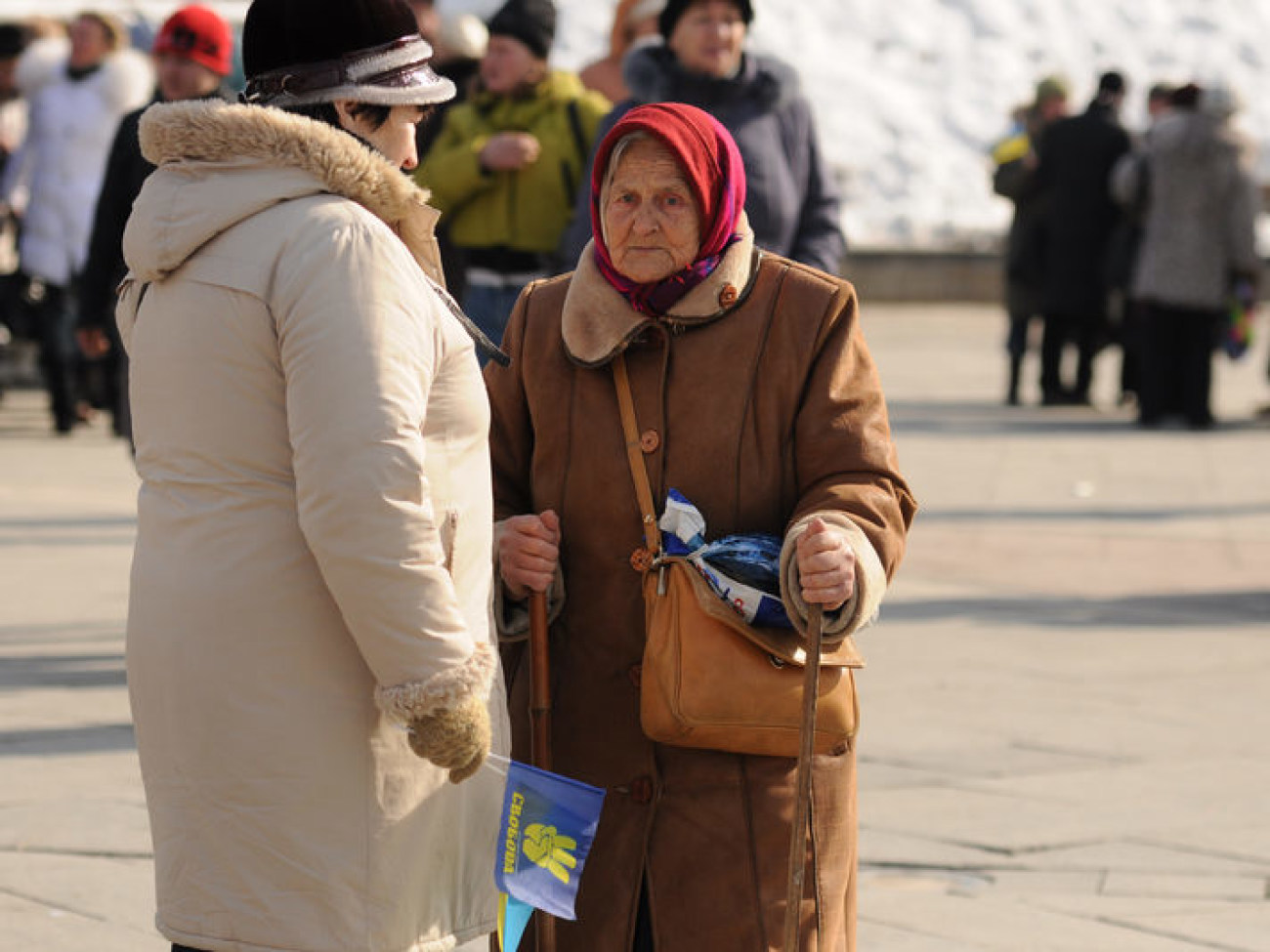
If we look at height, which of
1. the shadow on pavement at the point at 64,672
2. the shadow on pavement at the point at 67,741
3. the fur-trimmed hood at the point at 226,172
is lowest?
the shadow on pavement at the point at 64,672

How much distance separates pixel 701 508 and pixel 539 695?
1.17 ft

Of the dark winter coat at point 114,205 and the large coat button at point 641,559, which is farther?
the dark winter coat at point 114,205

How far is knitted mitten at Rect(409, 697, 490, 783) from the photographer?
117 inches

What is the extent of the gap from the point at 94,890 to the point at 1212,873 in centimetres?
228

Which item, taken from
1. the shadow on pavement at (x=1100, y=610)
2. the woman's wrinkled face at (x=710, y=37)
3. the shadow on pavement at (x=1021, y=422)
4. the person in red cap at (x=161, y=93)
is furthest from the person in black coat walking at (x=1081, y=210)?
the woman's wrinkled face at (x=710, y=37)

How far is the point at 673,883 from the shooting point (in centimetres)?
347

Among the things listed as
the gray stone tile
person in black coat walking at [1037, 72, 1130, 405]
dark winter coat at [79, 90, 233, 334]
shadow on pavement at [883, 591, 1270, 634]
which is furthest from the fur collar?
person in black coat walking at [1037, 72, 1130, 405]

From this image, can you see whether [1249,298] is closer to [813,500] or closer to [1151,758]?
[1151,758]

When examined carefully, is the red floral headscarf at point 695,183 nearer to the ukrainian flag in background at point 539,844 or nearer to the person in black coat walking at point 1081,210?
the ukrainian flag in background at point 539,844

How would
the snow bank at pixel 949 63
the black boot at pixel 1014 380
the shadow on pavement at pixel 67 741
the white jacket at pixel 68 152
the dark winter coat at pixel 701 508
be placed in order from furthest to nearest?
the snow bank at pixel 949 63, the black boot at pixel 1014 380, the white jacket at pixel 68 152, the shadow on pavement at pixel 67 741, the dark winter coat at pixel 701 508

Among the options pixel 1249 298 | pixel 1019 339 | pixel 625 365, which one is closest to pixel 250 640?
pixel 625 365

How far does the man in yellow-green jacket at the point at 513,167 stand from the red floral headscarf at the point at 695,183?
3.49 m

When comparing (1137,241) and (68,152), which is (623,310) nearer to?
(68,152)

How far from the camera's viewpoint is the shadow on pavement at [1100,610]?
8.14 meters
